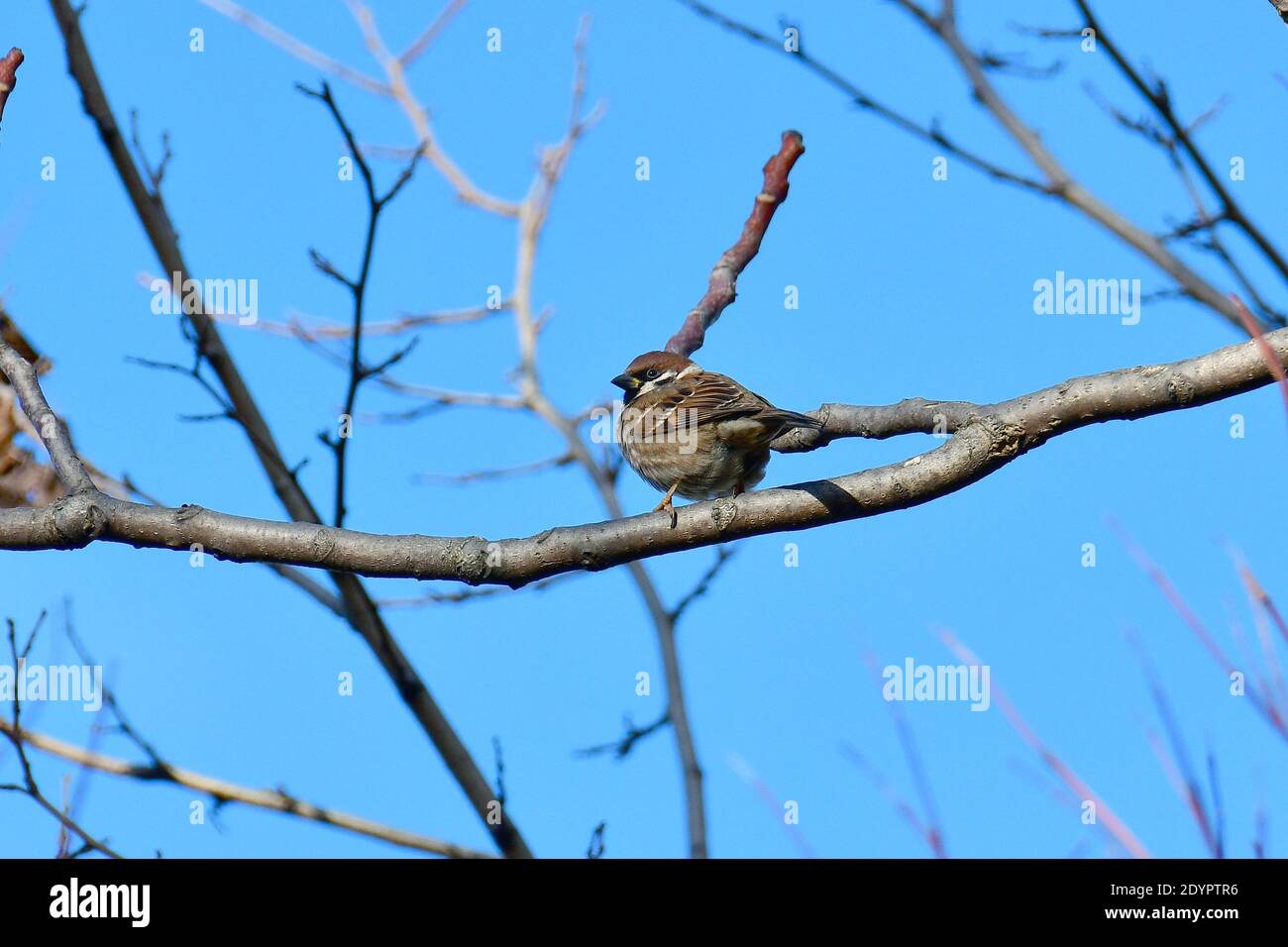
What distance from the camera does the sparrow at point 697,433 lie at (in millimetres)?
4980

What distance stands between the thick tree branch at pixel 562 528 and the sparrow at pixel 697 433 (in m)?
1.02

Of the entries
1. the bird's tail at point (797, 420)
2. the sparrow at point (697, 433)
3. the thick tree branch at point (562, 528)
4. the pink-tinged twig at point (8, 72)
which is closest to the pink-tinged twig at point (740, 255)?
the sparrow at point (697, 433)

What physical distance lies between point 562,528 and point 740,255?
2199mm

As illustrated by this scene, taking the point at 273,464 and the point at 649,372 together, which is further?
the point at 649,372

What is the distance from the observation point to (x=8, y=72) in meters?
4.20

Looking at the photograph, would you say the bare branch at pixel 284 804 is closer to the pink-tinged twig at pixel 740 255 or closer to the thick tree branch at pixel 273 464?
the thick tree branch at pixel 273 464

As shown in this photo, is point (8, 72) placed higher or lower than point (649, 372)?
higher

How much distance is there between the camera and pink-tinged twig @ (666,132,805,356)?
16.6 ft

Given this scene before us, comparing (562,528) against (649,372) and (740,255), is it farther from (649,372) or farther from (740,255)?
(649,372)

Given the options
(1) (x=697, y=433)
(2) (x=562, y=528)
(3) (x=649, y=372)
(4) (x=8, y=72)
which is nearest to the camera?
(2) (x=562, y=528)

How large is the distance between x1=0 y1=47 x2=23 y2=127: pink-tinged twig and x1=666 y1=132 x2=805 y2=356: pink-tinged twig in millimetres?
2739

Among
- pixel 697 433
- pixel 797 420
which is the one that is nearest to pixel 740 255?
pixel 697 433

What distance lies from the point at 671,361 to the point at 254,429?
1.95m
